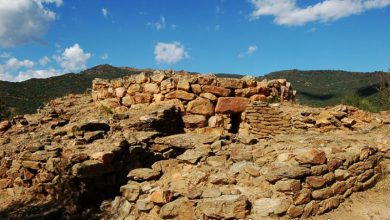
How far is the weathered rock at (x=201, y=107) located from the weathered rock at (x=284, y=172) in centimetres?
412

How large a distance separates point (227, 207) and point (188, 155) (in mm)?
1963

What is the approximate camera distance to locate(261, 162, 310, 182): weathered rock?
6.44m

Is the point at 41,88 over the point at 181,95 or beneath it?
over

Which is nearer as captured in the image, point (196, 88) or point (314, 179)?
point (314, 179)

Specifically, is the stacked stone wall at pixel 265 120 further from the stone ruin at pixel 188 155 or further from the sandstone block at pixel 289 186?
the sandstone block at pixel 289 186

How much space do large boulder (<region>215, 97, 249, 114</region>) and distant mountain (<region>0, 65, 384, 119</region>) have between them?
689cm

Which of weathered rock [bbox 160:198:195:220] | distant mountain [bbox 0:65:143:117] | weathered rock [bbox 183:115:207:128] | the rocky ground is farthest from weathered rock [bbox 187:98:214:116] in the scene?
distant mountain [bbox 0:65:143:117]

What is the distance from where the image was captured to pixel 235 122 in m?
11.3

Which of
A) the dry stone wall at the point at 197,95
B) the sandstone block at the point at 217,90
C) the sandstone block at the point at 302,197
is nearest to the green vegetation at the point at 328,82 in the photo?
the dry stone wall at the point at 197,95

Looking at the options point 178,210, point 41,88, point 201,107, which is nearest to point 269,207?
point 178,210

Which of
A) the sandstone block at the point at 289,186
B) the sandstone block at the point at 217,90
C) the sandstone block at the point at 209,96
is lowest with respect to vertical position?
the sandstone block at the point at 289,186

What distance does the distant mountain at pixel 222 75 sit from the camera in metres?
33.1

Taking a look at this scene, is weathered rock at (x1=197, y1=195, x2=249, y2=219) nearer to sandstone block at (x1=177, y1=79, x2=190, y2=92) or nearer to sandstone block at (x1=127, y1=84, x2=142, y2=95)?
sandstone block at (x1=177, y1=79, x2=190, y2=92)

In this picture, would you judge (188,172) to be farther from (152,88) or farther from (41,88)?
(41,88)
